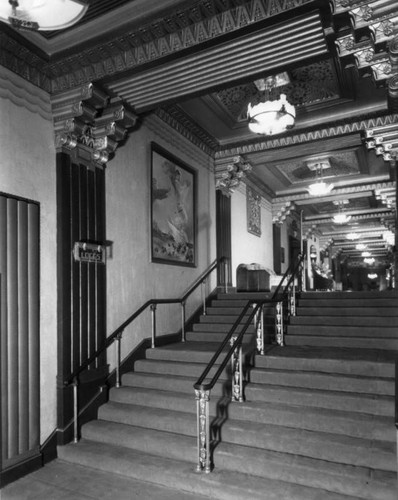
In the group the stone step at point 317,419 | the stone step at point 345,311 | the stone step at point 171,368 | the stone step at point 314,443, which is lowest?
the stone step at point 314,443

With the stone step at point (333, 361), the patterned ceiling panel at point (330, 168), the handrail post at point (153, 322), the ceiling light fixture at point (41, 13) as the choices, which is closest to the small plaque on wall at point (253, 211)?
the patterned ceiling panel at point (330, 168)

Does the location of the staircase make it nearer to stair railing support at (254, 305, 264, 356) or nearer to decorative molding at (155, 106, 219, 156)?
stair railing support at (254, 305, 264, 356)

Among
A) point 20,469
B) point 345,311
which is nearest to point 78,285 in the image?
point 20,469

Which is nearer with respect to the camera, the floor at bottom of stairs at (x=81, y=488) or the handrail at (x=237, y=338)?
the floor at bottom of stairs at (x=81, y=488)

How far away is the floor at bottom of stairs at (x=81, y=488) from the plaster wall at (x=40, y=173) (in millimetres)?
492

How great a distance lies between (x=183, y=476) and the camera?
3.57m

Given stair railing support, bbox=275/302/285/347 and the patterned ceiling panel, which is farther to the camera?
the patterned ceiling panel

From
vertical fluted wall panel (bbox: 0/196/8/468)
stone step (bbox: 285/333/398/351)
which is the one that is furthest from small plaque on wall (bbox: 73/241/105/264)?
stone step (bbox: 285/333/398/351)

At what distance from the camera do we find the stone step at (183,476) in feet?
10.6

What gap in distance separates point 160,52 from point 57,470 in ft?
14.3

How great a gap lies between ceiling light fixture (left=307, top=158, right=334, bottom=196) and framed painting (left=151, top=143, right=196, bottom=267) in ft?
10.3

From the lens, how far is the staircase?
11.0 feet

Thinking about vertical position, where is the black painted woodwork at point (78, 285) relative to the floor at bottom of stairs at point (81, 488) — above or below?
above

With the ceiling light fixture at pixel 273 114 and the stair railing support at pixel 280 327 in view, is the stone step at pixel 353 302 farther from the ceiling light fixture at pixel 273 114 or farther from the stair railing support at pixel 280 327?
the ceiling light fixture at pixel 273 114
